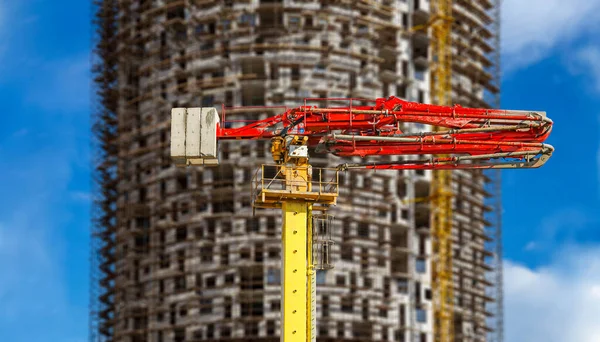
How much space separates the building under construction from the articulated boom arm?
137 ft

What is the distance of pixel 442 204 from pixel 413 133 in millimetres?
56345

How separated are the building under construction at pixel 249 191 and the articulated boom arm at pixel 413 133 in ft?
137

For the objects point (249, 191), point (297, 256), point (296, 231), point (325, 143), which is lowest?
point (297, 256)

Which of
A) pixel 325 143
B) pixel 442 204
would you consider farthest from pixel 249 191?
pixel 325 143

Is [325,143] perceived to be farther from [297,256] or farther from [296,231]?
[297,256]

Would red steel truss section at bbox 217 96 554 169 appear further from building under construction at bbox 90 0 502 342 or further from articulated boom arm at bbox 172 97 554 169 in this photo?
building under construction at bbox 90 0 502 342

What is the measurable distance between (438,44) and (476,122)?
60.0 m

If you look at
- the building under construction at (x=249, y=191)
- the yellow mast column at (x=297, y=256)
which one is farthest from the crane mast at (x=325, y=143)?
the building under construction at (x=249, y=191)

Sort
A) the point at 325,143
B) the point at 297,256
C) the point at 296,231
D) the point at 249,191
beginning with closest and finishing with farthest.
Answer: the point at 297,256, the point at 296,231, the point at 325,143, the point at 249,191

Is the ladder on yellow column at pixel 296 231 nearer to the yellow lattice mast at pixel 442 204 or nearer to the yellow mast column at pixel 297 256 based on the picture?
the yellow mast column at pixel 297 256

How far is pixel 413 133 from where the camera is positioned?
58.0 meters

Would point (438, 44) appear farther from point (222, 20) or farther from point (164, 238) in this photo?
point (164, 238)

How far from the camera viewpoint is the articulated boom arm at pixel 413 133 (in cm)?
5778

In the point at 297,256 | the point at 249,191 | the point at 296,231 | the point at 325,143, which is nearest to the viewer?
the point at 297,256
